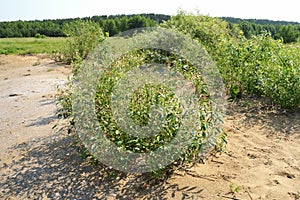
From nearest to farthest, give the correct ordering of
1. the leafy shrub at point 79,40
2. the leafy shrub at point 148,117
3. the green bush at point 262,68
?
1. the leafy shrub at point 148,117
2. the green bush at point 262,68
3. the leafy shrub at point 79,40

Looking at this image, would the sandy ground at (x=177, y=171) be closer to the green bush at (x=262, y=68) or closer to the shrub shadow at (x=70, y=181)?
the shrub shadow at (x=70, y=181)

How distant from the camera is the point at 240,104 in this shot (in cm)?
506

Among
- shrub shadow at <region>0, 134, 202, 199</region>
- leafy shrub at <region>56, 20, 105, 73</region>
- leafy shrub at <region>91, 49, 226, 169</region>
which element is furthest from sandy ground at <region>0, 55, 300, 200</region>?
leafy shrub at <region>56, 20, 105, 73</region>

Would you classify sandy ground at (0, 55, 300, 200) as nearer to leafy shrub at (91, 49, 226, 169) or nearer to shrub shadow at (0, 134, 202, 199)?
shrub shadow at (0, 134, 202, 199)

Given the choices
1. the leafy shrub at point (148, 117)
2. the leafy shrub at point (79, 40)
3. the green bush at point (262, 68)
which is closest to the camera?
the leafy shrub at point (148, 117)

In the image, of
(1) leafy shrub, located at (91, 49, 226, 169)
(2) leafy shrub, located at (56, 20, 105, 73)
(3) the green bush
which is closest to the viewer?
(1) leafy shrub, located at (91, 49, 226, 169)

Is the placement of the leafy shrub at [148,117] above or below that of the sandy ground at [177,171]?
above

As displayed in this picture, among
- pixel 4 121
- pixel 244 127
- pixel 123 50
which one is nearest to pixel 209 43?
pixel 244 127

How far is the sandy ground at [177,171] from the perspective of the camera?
2.80 metres

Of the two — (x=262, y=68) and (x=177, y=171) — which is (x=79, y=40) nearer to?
(x=262, y=68)

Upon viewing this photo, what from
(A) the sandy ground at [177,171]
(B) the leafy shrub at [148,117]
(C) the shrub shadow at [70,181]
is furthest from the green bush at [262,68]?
(C) the shrub shadow at [70,181]

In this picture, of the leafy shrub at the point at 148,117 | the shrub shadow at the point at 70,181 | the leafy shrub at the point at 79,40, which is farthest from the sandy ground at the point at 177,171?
the leafy shrub at the point at 79,40

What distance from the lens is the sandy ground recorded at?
2.80 meters

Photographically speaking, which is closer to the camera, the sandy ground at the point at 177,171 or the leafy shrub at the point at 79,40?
the sandy ground at the point at 177,171
